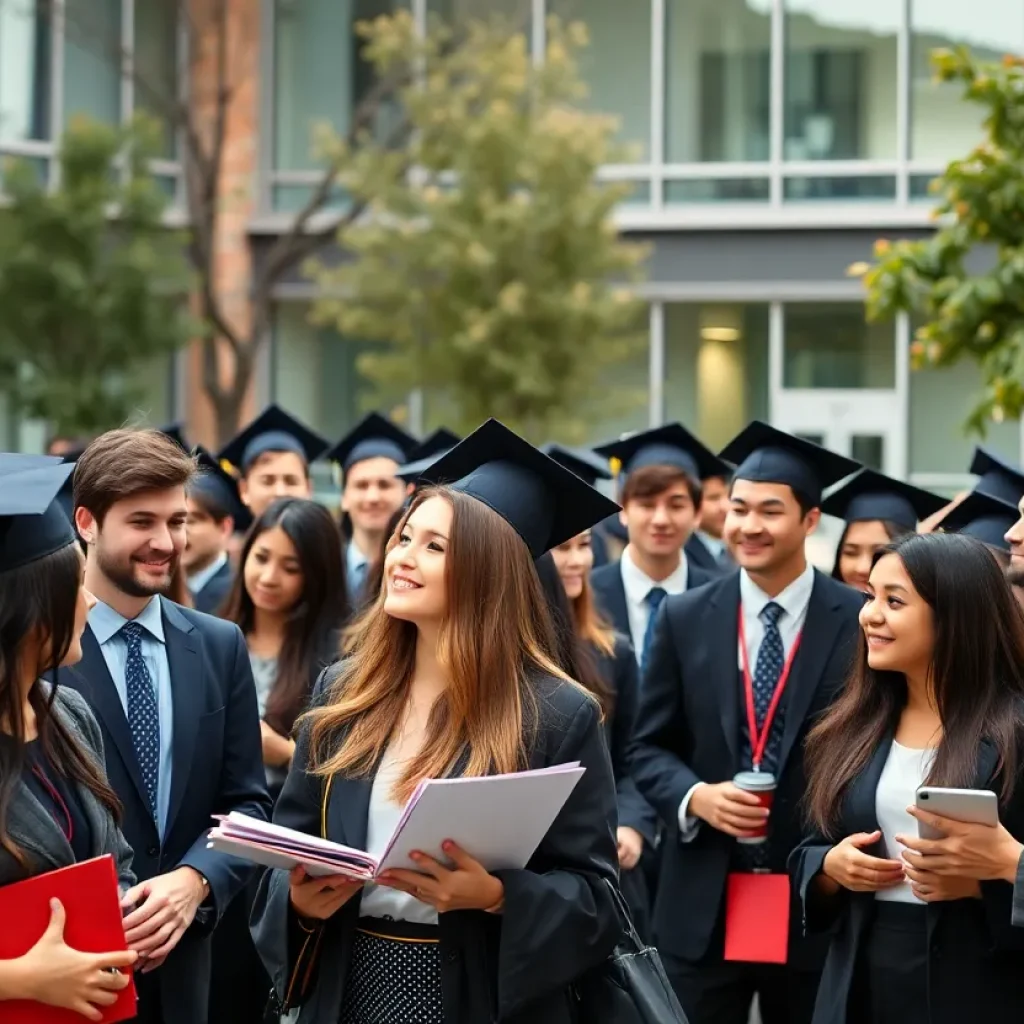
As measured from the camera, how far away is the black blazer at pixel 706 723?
616cm

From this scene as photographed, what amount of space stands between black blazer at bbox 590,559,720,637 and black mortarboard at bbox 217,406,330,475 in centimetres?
221

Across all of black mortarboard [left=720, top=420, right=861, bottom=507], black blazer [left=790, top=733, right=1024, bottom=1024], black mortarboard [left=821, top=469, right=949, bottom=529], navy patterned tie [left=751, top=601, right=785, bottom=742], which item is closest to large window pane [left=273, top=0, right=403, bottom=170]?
black mortarboard [left=821, top=469, right=949, bottom=529]

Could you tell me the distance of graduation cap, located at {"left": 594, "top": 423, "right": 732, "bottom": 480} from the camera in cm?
841

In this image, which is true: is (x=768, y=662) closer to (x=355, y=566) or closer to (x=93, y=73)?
(x=355, y=566)

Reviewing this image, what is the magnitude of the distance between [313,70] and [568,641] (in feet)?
65.8

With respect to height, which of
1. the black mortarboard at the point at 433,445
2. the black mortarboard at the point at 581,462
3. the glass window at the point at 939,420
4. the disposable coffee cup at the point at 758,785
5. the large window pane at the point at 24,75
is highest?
the large window pane at the point at 24,75

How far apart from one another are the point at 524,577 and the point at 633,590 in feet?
12.7

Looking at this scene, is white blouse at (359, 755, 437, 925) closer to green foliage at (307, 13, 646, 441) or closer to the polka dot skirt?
the polka dot skirt

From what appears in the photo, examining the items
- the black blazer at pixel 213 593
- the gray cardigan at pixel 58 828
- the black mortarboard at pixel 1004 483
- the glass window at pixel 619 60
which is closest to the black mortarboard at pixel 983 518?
the black mortarboard at pixel 1004 483

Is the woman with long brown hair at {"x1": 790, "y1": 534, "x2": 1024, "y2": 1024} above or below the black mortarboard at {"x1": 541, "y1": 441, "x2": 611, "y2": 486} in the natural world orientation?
below

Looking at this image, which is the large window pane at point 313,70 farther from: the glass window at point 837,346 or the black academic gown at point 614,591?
the black academic gown at point 614,591

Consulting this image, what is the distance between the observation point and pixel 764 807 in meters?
5.79

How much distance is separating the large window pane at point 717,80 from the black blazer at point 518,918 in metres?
20.5

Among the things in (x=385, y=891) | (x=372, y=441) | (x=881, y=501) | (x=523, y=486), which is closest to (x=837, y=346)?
(x=372, y=441)
